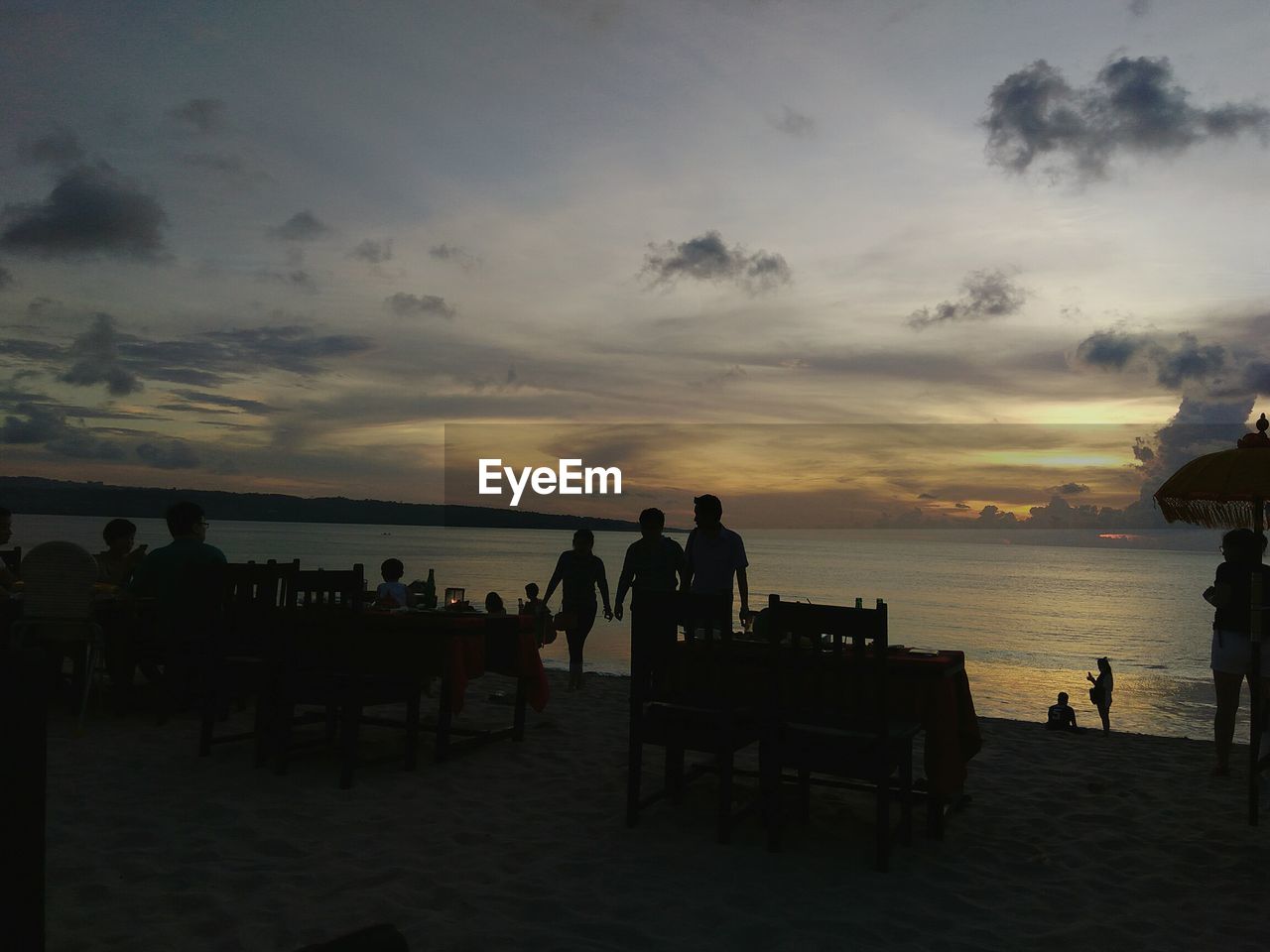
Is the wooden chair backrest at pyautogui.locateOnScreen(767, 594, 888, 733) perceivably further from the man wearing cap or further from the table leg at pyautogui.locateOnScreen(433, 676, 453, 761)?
the table leg at pyautogui.locateOnScreen(433, 676, 453, 761)

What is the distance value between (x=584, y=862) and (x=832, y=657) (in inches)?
61.3

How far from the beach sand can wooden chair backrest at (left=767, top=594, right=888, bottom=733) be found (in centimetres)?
70

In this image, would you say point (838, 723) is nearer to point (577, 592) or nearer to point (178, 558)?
point (178, 558)

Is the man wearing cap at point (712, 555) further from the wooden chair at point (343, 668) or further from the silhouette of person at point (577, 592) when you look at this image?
the silhouette of person at point (577, 592)

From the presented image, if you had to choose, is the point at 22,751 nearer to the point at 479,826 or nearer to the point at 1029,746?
the point at 479,826

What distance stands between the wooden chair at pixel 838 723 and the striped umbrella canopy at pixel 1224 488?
3.17 m

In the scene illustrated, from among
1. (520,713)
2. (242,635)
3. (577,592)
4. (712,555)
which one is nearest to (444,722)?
(520,713)

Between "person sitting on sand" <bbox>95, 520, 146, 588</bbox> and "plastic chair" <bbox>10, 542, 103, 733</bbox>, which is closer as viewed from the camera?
"plastic chair" <bbox>10, 542, 103, 733</bbox>

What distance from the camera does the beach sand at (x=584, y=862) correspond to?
3580mm

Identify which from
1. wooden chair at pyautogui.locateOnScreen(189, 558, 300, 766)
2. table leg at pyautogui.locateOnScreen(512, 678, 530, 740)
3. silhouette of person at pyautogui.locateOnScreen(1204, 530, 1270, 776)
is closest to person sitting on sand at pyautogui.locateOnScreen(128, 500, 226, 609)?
wooden chair at pyautogui.locateOnScreen(189, 558, 300, 766)

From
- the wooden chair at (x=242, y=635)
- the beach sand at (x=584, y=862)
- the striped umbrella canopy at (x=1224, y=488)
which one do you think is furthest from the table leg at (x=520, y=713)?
the striped umbrella canopy at (x=1224, y=488)

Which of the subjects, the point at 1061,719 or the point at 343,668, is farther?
the point at 1061,719

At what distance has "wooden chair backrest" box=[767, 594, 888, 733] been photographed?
429cm

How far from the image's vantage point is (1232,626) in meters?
6.21
